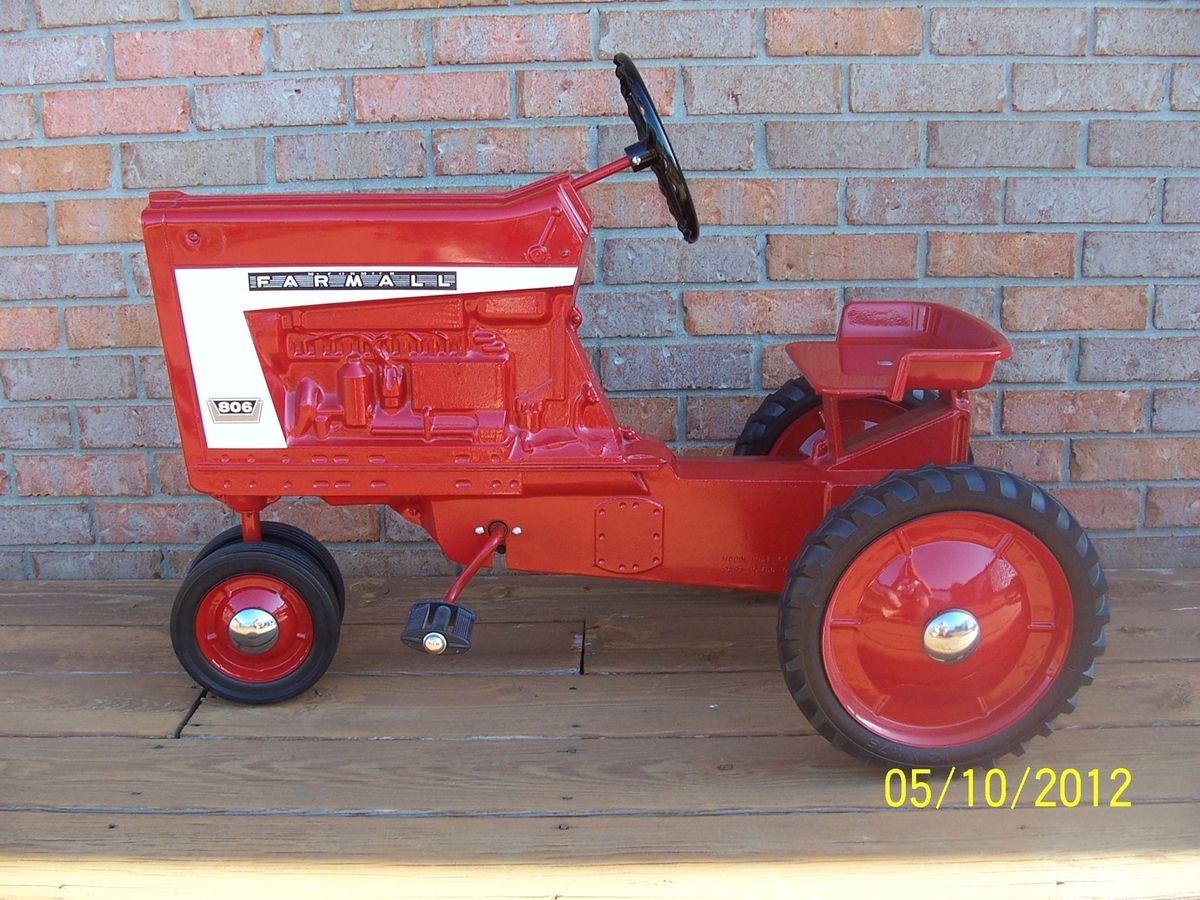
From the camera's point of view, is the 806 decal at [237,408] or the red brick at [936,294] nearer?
the 806 decal at [237,408]

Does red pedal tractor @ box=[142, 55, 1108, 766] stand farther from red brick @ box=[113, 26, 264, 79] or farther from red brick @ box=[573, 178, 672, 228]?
red brick @ box=[113, 26, 264, 79]

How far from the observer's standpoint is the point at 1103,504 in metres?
2.98

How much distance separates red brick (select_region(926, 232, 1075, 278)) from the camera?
9.20 ft

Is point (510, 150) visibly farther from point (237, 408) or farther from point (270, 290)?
point (237, 408)

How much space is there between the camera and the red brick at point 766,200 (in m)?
2.76

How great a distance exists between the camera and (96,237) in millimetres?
2824

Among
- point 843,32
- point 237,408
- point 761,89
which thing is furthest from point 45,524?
A: point 843,32

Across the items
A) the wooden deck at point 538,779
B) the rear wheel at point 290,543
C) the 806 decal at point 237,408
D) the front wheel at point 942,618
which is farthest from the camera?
the rear wheel at point 290,543

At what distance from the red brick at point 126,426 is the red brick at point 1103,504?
2.43 m

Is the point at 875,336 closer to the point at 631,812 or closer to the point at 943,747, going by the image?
the point at 943,747

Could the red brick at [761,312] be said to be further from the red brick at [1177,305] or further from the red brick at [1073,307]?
the red brick at [1177,305]

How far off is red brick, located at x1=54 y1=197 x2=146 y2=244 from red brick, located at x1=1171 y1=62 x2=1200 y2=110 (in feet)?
8.67

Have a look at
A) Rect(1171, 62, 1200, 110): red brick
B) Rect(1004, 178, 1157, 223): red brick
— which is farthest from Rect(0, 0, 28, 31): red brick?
Rect(1171, 62, 1200, 110): red brick
